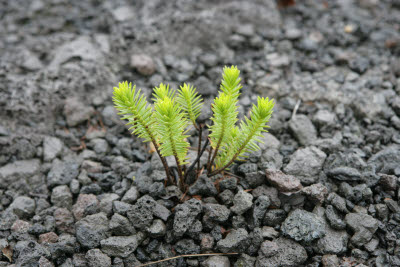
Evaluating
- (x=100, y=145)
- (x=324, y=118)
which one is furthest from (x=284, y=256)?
(x=100, y=145)

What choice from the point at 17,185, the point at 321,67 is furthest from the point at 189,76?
the point at 17,185

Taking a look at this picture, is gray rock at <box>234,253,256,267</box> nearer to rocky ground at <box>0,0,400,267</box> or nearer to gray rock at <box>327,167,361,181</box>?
rocky ground at <box>0,0,400,267</box>

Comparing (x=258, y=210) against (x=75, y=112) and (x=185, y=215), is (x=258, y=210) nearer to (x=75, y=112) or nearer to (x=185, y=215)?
(x=185, y=215)

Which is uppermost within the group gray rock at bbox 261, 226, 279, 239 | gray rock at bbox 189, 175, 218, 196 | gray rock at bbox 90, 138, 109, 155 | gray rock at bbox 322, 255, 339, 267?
gray rock at bbox 90, 138, 109, 155

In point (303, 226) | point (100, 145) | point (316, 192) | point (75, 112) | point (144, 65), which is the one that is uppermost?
point (144, 65)

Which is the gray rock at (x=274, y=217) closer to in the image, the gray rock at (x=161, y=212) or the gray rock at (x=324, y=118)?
the gray rock at (x=161, y=212)

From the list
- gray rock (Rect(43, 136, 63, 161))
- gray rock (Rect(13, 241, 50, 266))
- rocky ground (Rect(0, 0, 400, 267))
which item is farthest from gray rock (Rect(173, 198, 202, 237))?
gray rock (Rect(43, 136, 63, 161))

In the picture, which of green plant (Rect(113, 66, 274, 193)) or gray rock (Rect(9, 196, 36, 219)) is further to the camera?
gray rock (Rect(9, 196, 36, 219))
